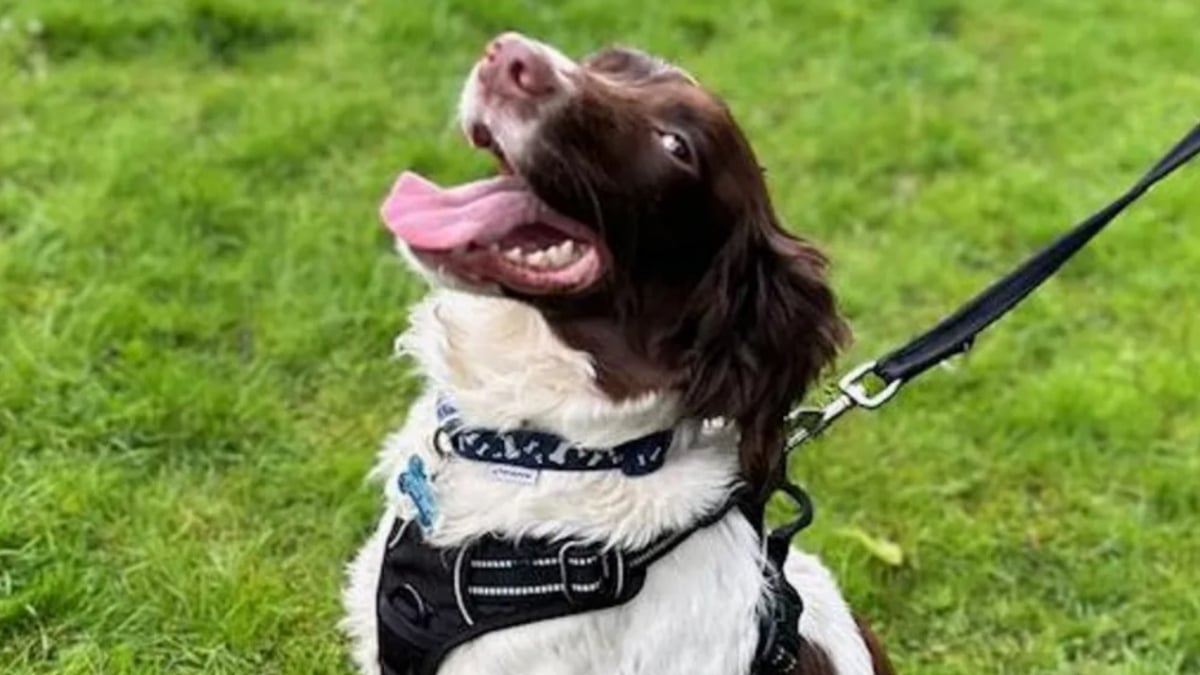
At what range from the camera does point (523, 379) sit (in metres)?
3.16

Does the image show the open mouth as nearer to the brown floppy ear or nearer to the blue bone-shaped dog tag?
the brown floppy ear

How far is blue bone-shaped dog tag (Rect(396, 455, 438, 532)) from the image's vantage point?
3230mm

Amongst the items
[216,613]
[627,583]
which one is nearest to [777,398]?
[627,583]

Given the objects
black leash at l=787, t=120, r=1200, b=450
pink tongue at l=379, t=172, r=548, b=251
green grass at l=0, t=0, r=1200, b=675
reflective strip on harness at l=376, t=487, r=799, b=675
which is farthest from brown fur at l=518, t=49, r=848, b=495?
green grass at l=0, t=0, r=1200, b=675

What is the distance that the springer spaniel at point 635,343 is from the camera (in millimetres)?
2988

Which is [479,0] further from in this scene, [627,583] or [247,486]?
[627,583]

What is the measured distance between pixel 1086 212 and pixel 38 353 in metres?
3.14

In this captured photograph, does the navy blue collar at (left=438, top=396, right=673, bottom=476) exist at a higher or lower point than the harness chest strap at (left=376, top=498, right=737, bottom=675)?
higher

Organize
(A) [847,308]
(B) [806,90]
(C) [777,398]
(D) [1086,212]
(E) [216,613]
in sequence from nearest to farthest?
(C) [777,398] → (E) [216,613] → (A) [847,308] → (D) [1086,212] → (B) [806,90]

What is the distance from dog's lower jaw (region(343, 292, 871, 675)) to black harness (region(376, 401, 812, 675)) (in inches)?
0.7

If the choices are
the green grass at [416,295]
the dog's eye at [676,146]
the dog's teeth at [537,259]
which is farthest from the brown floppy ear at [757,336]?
the green grass at [416,295]

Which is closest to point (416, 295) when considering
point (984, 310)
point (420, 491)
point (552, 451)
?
point (984, 310)

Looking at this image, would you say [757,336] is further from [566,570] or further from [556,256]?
[566,570]

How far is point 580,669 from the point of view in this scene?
3.10 m
